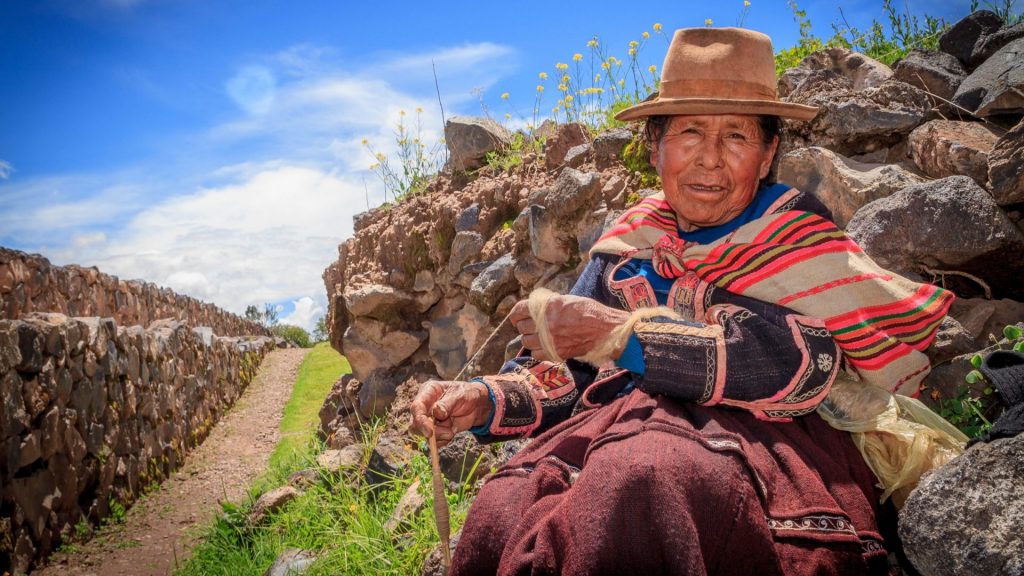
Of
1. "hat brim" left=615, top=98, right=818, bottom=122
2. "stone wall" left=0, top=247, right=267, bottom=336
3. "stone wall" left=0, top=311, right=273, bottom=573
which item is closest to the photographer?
"hat brim" left=615, top=98, right=818, bottom=122

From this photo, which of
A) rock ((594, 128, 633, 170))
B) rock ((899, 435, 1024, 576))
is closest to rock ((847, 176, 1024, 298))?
rock ((899, 435, 1024, 576))

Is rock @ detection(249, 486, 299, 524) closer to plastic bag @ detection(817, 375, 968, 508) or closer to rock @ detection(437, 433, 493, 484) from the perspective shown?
rock @ detection(437, 433, 493, 484)

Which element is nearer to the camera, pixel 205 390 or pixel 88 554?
pixel 88 554

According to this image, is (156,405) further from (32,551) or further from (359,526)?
(359,526)

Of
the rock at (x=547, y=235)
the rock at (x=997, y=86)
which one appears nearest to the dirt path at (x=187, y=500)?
the rock at (x=547, y=235)

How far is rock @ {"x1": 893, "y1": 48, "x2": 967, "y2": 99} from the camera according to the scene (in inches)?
155

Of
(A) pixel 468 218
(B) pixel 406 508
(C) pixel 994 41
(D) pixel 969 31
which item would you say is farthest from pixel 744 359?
(A) pixel 468 218

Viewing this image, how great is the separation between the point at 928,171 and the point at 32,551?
819 cm

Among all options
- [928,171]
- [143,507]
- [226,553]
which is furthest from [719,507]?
[143,507]

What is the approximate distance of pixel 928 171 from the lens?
3502mm

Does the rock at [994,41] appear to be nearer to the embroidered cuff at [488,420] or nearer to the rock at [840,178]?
the rock at [840,178]

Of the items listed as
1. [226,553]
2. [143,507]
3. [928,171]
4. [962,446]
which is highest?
[928,171]

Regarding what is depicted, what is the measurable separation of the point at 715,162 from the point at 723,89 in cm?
24

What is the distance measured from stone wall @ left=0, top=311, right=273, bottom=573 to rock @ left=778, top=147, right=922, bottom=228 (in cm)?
727
